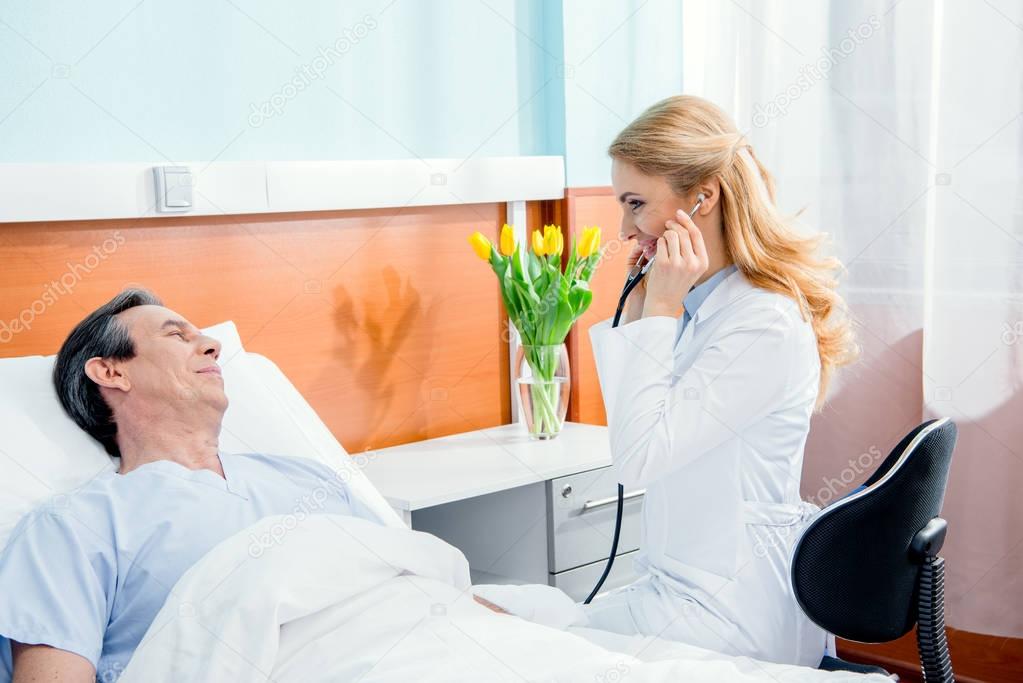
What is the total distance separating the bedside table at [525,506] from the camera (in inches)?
84.6

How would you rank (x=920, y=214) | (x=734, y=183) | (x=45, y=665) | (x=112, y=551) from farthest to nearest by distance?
1. (x=920, y=214)
2. (x=734, y=183)
3. (x=112, y=551)
4. (x=45, y=665)

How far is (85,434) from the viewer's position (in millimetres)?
1652

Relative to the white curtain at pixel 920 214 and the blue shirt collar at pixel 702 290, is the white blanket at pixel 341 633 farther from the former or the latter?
the white curtain at pixel 920 214

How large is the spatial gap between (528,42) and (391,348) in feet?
2.75

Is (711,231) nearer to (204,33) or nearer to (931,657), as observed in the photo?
(931,657)

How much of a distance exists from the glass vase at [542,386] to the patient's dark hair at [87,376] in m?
0.97

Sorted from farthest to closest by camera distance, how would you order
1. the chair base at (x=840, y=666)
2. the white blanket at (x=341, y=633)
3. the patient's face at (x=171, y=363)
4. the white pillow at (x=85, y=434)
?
the patient's face at (x=171, y=363), the white pillow at (x=85, y=434), the chair base at (x=840, y=666), the white blanket at (x=341, y=633)

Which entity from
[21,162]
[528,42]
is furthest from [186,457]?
[528,42]

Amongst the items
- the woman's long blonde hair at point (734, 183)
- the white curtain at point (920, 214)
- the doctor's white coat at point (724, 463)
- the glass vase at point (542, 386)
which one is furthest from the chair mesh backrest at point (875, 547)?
the glass vase at point (542, 386)

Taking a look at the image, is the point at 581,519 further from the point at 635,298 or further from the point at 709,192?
the point at 709,192

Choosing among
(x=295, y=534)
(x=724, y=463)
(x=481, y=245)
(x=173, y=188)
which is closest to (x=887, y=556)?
(x=724, y=463)

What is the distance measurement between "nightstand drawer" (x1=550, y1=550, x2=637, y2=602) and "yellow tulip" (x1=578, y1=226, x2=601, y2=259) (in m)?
0.68

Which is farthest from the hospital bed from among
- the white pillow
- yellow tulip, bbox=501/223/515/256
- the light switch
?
yellow tulip, bbox=501/223/515/256

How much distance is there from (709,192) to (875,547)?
557 millimetres
